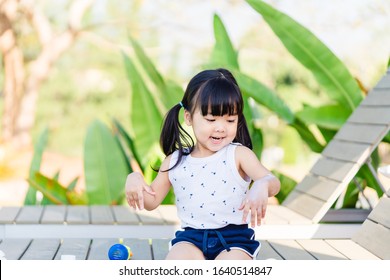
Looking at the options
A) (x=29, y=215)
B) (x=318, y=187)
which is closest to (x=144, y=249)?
(x=29, y=215)

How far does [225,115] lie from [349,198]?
7.37ft

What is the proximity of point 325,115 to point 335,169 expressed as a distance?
0.79 metres

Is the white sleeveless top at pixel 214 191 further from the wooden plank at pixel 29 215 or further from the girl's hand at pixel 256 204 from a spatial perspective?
the wooden plank at pixel 29 215

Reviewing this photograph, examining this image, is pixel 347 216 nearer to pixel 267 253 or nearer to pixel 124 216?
pixel 267 253

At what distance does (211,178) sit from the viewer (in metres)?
2.47

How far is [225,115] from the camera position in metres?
2.35

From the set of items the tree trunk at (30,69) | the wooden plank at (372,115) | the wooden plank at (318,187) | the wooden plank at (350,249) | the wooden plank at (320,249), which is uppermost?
the wooden plank at (372,115)

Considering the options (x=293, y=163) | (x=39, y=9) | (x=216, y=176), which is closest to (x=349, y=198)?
(x=216, y=176)

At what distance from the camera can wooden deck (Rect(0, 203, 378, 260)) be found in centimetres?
292

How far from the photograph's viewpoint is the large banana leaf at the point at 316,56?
4.21m

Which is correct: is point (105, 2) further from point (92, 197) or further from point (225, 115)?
point (225, 115)

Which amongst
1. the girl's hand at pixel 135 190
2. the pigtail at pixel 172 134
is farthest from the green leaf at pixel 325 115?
the girl's hand at pixel 135 190

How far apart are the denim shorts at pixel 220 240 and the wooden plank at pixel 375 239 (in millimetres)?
539

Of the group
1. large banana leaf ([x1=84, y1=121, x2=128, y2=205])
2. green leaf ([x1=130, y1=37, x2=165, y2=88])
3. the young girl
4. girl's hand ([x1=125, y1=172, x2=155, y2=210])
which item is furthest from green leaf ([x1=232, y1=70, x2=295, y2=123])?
girl's hand ([x1=125, y1=172, x2=155, y2=210])
